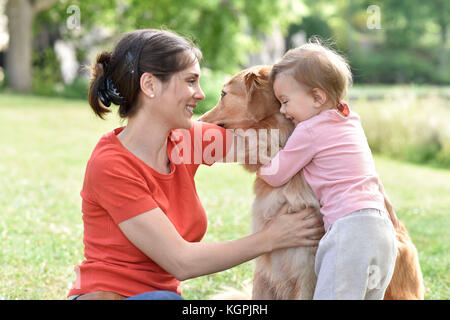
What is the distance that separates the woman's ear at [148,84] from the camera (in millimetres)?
2588

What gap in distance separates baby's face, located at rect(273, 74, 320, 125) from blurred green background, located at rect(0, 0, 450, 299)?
1.38ft

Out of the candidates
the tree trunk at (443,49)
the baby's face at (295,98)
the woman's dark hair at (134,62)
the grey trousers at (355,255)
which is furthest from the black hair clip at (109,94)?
the tree trunk at (443,49)

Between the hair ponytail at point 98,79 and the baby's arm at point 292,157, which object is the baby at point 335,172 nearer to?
the baby's arm at point 292,157

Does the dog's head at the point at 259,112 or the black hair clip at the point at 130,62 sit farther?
the dog's head at the point at 259,112

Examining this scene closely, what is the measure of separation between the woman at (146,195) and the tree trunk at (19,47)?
61.5 ft

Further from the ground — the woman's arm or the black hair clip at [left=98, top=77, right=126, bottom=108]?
the black hair clip at [left=98, top=77, right=126, bottom=108]

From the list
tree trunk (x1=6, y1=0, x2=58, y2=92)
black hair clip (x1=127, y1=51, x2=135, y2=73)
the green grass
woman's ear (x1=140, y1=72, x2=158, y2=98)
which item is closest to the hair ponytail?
black hair clip (x1=127, y1=51, x2=135, y2=73)

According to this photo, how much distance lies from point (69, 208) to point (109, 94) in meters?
3.92

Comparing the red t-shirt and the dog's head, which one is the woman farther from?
the dog's head

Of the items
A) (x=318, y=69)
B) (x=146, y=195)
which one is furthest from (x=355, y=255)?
(x=146, y=195)

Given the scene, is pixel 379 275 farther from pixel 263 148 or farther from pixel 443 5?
pixel 443 5

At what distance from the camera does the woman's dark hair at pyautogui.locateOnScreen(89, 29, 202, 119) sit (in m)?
2.59

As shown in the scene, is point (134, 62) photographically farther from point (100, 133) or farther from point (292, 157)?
point (100, 133)

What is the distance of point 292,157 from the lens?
101 inches
